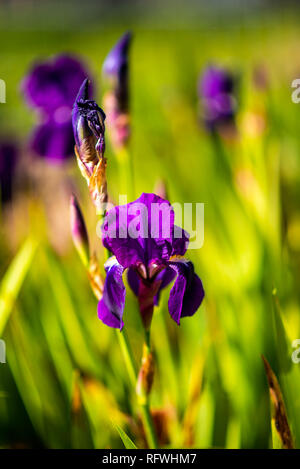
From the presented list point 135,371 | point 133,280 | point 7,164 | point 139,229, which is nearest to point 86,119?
point 139,229

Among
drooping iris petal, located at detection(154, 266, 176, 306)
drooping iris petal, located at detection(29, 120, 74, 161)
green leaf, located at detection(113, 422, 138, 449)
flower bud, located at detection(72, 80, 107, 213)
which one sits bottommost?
green leaf, located at detection(113, 422, 138, 449)

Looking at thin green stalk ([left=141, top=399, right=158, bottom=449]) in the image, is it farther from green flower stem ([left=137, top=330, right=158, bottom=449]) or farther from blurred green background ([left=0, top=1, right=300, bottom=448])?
blurred green background ([left=0, top=1, right=300, bottom=448])

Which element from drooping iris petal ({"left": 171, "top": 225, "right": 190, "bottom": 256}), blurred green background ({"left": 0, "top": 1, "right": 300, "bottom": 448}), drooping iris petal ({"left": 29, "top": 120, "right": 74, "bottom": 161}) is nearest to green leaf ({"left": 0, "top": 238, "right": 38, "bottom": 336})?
blurred green background ({"left": 0, "top": 1, "right": 300, "bottom": 448})

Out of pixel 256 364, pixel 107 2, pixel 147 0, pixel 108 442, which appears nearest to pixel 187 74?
pixel 256 364

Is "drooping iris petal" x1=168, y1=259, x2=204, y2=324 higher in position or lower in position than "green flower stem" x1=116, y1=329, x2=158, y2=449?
higher

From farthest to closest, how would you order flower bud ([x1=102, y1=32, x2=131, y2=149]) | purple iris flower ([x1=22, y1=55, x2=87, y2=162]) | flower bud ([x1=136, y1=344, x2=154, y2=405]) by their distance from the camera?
purple iris flower ([x1=22, y1=55, x2=87, y2=162]), flower bud ([x1=102, y1=32, x2=131, y2=149]), flower bud ([x1=136, y1=344, x2=154, y2=405])

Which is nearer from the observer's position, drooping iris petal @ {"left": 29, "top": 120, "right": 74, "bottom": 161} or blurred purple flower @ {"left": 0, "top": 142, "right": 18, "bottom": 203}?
drooping iris petal @ {"left": 29, "top": 120, "right": 74, "bottom": 161}
